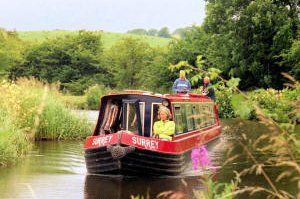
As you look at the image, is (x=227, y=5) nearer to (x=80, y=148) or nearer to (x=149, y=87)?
(x=149, y=87)

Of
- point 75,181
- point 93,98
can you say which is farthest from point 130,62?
point 75,181

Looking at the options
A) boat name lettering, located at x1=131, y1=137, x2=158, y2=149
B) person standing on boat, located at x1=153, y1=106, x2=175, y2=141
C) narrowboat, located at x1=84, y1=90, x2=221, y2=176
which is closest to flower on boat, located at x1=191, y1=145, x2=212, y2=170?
narrowboat, located at x1=84, y1=90, x2=221, y2=176

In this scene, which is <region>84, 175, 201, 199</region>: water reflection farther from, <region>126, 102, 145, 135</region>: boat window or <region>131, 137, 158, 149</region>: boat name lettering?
<region>126, 102, 145, 135</region>: boat window

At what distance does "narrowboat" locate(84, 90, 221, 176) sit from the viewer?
42.2 ft

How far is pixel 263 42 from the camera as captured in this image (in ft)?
141

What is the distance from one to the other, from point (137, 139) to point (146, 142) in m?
0.22

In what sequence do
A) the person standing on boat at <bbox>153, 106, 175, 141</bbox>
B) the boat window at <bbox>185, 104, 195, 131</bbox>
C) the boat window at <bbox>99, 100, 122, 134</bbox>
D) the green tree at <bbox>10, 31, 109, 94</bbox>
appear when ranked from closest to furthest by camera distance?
1. the person standing on boat at <bbox>153, 106, 175, 141</bbox>
2. the boat window at <bbox>99, 100, 122, 134</bbox>
3. the boat window at <bbox>185, 104, 195, 131</bbox>
4. the green tree at <bbox>10, 31, 109, 94</bbox>

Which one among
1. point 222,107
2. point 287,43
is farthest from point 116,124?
point 287,43

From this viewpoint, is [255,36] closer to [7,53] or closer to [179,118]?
[179,118]

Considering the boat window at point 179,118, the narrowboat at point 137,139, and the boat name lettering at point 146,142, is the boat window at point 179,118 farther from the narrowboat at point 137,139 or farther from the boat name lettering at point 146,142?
the boat name lettering at point 146,142

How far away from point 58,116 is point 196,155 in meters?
15.0

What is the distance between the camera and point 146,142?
1295 centimetres

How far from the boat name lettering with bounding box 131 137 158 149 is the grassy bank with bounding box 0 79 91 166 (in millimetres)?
3342

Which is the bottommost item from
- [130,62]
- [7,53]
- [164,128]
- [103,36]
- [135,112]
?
[164,128]
